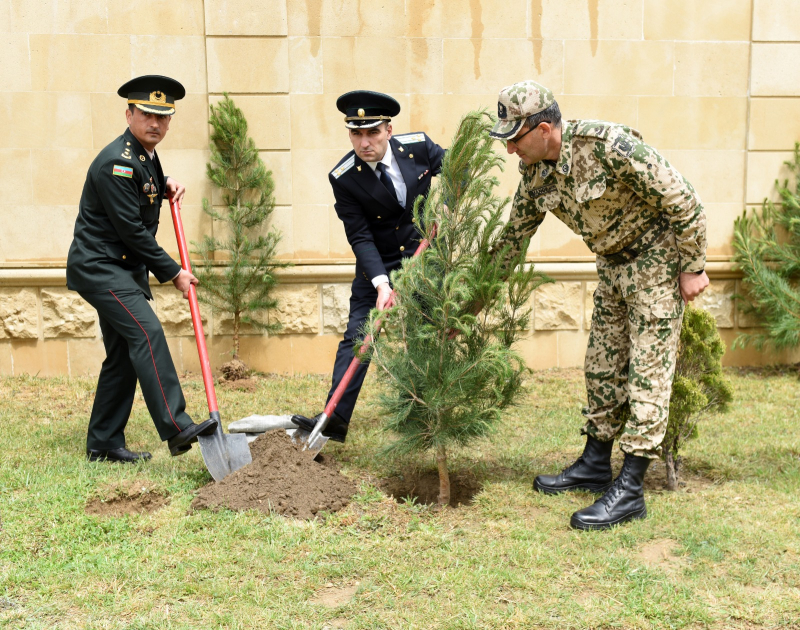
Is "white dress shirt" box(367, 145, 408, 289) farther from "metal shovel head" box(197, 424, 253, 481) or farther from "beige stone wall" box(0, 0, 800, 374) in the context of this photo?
"beige stone wall" box(0, 0, 800, 374)

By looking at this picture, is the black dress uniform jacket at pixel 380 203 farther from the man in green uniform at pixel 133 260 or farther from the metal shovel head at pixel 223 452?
the metal shovel head at pixel 223 452

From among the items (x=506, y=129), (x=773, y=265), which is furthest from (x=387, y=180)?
(x=773, y=265)

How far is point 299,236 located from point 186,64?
6.09 ft

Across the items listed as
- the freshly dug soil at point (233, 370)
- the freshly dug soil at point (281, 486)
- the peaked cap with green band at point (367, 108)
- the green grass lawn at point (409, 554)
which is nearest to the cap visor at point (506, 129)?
the peaked cap with green band at point (367, 108)

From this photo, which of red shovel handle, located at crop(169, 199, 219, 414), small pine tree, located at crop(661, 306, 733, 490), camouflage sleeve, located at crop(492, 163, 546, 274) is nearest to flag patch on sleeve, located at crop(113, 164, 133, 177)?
red shovel handle, located at crop(169, 199, 219, 414)

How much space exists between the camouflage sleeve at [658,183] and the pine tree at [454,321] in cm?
62

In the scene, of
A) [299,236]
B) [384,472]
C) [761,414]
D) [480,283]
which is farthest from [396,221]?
[761,414]

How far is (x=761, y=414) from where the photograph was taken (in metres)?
6.08

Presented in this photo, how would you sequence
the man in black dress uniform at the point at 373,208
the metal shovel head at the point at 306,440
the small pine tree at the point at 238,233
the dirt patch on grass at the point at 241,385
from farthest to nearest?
the small pine tree at the point at 238,233
the dirt patch on grass at the point at 241,385
the man in black dress uniform at the point at 373,208
the metal shovel head at the point at 306,440

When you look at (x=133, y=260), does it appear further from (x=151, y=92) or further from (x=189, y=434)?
(x=189, y=434)

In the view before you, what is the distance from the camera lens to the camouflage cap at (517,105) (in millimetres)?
3715

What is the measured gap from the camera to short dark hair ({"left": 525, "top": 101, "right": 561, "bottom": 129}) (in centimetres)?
377

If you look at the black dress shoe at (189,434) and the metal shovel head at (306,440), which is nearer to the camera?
the black dress shoe at (189,434)

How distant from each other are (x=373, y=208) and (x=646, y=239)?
178 centimetres
